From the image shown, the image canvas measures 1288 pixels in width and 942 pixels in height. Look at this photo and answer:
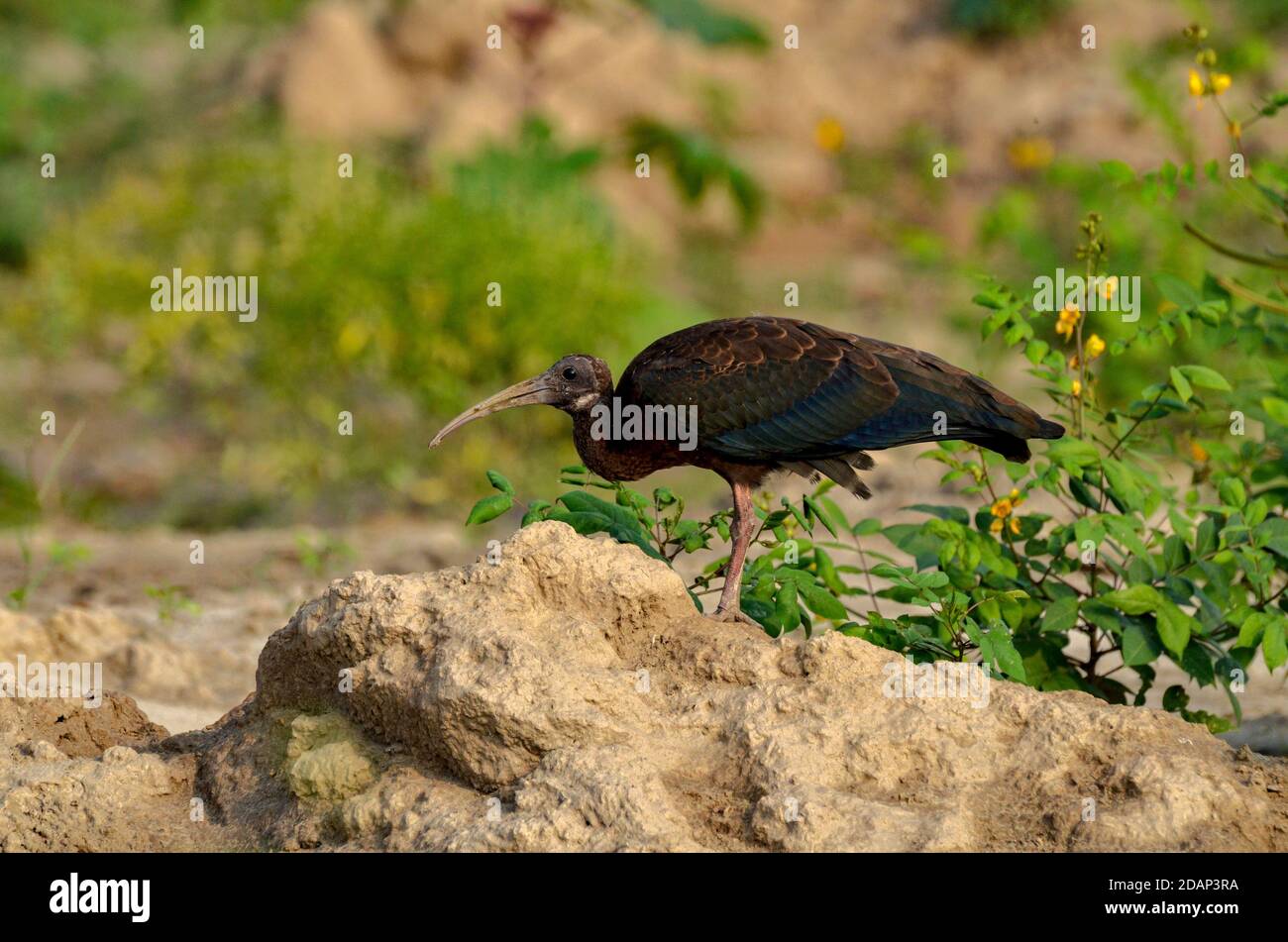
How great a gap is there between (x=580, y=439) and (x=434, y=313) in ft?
17.3

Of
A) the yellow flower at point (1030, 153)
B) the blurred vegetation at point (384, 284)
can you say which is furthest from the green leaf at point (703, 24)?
the yellow flower at point (1030, 153)

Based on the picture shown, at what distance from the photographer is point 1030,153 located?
14.3 meters

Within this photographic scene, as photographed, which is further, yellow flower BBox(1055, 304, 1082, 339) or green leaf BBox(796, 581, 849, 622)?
yellow flower BBox(1055, 304, 1082, 339)

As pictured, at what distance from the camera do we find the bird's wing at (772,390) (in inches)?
217

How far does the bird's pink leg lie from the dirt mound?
0.36m

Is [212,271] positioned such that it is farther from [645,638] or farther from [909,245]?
[645,638]

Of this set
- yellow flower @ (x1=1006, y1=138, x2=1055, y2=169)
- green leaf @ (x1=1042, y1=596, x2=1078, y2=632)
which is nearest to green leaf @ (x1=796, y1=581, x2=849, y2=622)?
green leaf @ (x1=1042, y1=596, x2=1078, y2=632)

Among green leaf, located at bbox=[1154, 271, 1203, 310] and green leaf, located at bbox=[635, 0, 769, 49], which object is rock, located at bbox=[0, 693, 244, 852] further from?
green leaf, located at bbox=[635, 0, 769, 49]

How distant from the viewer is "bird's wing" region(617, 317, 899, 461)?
5516 millimetres
